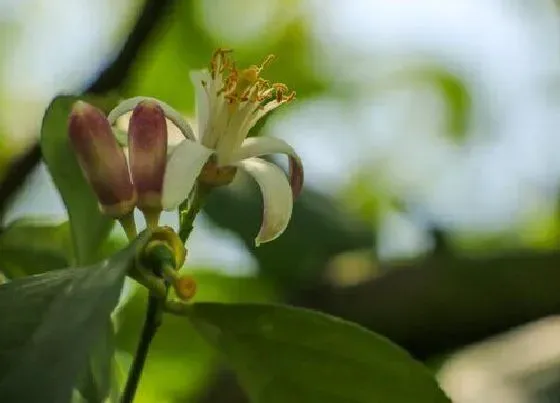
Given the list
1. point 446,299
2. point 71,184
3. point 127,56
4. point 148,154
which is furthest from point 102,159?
point 446,299

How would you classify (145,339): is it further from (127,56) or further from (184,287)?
(127,56)

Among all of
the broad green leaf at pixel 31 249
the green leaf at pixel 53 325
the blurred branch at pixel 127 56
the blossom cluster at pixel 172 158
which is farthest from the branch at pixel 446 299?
the green leaf at pixel 53 325

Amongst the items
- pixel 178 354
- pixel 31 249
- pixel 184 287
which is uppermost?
pixel 184 287

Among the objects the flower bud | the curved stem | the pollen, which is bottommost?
the curved stem

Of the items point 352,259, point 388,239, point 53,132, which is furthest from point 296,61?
point 53,132

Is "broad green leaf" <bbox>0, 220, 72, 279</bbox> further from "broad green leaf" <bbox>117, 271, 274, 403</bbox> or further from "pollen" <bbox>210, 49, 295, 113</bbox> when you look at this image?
"broad green leaf" <bbox>117, 271, 274, 403</bbox>

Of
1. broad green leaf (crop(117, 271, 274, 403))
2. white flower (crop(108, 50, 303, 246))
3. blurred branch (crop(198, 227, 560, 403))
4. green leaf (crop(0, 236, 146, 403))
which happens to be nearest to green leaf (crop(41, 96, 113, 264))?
white flower (crop(108, 50, 303, 246))

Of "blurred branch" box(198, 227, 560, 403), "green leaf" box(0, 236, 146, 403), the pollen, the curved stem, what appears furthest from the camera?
"blurred branch" box(198, 227, 560, 403)
